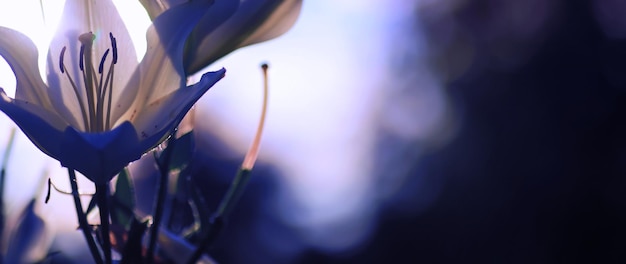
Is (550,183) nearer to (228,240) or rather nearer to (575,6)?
(575,6)

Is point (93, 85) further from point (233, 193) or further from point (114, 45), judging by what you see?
point (233, 193)

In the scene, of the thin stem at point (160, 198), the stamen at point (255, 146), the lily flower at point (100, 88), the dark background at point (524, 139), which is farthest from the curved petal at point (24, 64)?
the dark background at point (524, 139)

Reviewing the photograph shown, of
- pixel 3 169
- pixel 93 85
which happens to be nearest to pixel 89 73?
pixel 93 85

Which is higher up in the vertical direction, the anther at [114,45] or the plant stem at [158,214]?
the anther at [114,45]

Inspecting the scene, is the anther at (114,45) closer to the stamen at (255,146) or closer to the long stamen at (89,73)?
the long stamen at (89,73)

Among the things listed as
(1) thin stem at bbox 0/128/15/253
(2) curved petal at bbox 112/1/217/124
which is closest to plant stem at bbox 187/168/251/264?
(2) curved petal at bbox 112/1/217/124

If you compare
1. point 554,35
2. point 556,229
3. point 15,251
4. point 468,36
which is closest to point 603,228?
point 556,229

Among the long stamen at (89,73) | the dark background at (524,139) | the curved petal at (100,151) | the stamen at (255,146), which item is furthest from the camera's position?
the dark background at (524,139)

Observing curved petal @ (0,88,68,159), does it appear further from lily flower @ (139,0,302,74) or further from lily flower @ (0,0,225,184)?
lily flower @ (139,0,302,74)
